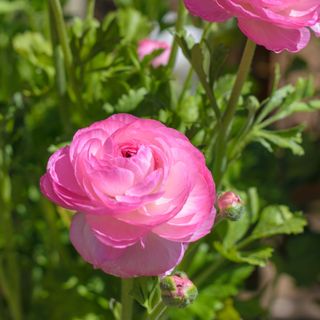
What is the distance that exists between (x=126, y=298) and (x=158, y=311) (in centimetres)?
4

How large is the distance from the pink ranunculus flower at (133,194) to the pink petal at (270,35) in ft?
0.31

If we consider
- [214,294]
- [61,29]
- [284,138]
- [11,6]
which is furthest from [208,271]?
[11,6]

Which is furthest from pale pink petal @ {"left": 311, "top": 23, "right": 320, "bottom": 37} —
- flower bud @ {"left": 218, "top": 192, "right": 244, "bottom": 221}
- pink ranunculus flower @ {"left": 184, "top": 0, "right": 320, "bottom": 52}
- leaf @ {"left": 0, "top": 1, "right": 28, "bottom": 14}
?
leaf @ {"left": 0, "top": 1, "right": 28, "bottom": 14}

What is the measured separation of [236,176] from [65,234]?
0.80 feet

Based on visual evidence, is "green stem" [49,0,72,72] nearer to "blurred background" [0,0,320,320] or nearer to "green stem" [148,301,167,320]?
"blurred background" [0,0,320,320]

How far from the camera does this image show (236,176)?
1.03m

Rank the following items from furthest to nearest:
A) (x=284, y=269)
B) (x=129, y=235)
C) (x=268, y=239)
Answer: (x=268, y=239) < (x=284, y=269) < (x=129, y=235)

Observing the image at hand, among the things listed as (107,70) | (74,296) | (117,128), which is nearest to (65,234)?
(74,296)

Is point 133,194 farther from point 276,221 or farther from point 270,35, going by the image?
point 276,221

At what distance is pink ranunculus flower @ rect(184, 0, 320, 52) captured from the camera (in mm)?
587

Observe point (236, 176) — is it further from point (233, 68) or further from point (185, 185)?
point (185, 185)

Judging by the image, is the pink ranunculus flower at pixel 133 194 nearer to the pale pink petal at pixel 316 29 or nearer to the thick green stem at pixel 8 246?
the pale pink petal at pixel 316 29

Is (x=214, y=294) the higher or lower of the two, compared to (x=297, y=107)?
lower

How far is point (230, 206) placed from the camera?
625 millimetres
